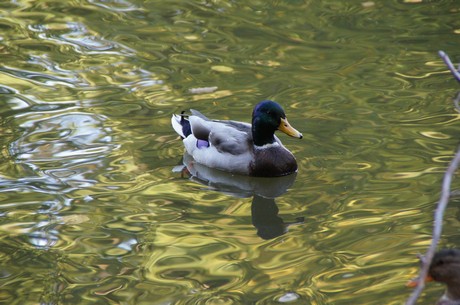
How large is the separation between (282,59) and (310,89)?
3.60 ft

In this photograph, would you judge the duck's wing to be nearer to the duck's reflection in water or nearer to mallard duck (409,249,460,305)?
the duck's reflection in water

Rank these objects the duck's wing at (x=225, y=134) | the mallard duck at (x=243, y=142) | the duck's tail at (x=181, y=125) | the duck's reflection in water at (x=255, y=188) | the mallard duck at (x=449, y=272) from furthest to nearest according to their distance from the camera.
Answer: the duck's tail at (x=181, y=125), the duck's wing at (x=225, y=134), the mallard duck at (x=243, y=142), the duck's reflection in water at (x=255, y=188), the mallard duck at (x=449, y=272)

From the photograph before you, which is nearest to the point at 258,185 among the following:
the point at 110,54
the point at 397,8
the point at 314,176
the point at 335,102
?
the point at 314,176

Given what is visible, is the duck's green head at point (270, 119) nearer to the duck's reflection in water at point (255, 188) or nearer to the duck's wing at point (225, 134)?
the duck's wing at point (225, 134)

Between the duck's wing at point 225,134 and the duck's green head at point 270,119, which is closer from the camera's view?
the duck's green head at point 270,119

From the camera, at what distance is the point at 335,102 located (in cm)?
1014

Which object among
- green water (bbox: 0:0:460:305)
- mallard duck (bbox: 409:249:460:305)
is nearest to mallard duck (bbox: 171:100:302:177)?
green water (bbox: 0:0:460:305)

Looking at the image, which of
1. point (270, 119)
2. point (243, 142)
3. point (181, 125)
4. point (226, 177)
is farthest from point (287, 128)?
point (181, 125)

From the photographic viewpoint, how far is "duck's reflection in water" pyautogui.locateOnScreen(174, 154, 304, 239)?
25.8 ft

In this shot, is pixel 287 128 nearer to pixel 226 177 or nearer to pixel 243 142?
pixel 243 142

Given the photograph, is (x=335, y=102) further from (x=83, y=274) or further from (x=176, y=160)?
(x=83, y=274)

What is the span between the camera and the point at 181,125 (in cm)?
958

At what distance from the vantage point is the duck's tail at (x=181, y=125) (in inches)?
374

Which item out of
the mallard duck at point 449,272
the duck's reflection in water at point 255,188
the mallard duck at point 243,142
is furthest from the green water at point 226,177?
the mallard duck at point 449,272
